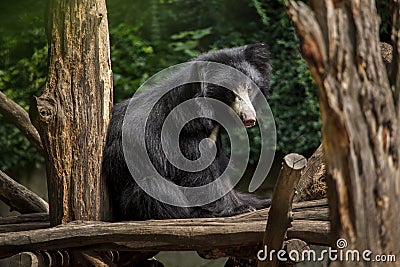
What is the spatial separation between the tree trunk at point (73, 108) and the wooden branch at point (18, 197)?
79 centimetres

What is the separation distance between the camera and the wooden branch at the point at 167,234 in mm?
3221

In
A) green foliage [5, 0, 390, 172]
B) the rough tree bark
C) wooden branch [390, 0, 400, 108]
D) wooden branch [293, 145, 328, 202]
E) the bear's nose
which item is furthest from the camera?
green foliage [5, 0, 390, 172]

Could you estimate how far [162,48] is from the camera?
24.1 ft

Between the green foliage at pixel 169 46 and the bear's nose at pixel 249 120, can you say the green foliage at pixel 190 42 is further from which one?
the bear's nose at pixel 249 120

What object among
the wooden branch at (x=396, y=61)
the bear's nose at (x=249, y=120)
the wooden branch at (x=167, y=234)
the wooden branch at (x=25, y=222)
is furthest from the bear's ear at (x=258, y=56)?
the wooden branch at (x=396, y=61)

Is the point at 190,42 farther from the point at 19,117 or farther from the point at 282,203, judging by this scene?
the point at 282,203

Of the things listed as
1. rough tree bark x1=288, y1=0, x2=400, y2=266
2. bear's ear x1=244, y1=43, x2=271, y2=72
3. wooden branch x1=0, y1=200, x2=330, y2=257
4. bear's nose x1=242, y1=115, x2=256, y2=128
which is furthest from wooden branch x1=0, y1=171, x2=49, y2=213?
rough tree bark x1=288, y1=0, x2=400, y2=266

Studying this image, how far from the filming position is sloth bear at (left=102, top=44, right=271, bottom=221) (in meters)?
3.98

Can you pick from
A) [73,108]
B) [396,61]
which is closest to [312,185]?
[73,108]

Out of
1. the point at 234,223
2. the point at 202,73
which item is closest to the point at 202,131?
the point at 202,73

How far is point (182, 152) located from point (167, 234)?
36.8 inches

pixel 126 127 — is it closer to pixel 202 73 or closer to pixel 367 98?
pixel 202 73

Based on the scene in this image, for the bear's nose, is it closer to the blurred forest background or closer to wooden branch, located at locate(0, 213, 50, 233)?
wooden branch, located at locate(0, 213, 50, 233)

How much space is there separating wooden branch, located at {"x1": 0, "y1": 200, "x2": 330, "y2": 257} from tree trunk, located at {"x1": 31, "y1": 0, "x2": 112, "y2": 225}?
251mm
